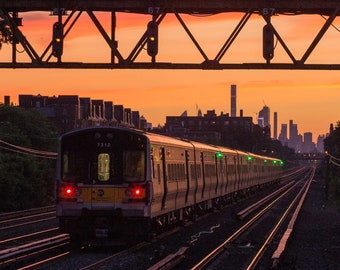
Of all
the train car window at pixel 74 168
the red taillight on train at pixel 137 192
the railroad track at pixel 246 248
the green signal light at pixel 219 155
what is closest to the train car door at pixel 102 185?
the train car window at pixel 74 168

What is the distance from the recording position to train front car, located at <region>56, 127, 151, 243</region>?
1955 cm

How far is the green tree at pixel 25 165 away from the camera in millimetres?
46344

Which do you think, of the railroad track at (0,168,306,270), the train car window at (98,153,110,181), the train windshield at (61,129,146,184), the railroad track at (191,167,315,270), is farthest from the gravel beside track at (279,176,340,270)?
the train car window at (98,153,110,181)

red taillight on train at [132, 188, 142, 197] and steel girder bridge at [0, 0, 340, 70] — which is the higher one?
steel girder bridge at [0, 0, 340, 70]

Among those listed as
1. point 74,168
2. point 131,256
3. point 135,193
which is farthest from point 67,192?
point 131,256

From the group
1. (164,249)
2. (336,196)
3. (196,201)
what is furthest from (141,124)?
(164,249)

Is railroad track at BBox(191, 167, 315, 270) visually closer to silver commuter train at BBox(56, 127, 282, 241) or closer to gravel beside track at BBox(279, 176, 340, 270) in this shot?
gravel beside track at BBox(279, 176, 340, 270)

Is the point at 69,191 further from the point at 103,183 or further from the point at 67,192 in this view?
the point at 103,183

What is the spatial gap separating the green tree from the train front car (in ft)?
63.6

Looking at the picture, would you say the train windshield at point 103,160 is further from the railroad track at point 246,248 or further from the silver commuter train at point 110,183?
the railroad track at point 246,248

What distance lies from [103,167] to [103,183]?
0.44 meters

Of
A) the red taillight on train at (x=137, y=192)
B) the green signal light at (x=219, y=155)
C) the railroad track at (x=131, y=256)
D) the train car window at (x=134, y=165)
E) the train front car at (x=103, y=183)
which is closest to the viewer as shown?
the railroad track at (x=131, y=256)

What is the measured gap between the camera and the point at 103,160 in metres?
20.1

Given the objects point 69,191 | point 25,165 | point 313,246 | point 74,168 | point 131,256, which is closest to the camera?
point 131,256
